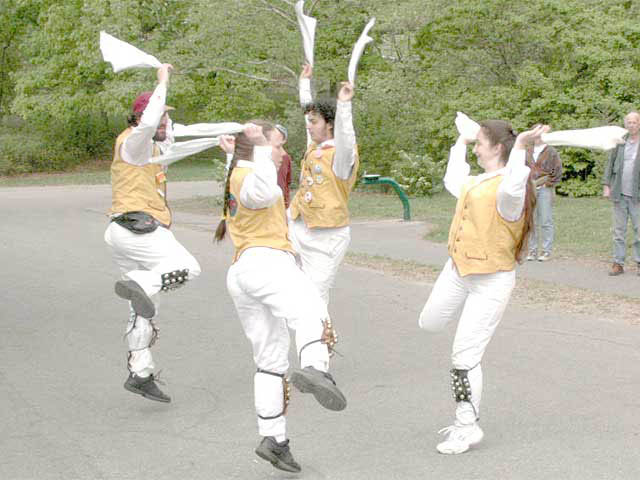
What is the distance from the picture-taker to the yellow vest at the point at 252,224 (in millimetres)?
5520

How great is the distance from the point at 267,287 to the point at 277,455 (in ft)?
2.81

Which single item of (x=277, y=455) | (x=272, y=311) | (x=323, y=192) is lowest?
(x=277, y=455)

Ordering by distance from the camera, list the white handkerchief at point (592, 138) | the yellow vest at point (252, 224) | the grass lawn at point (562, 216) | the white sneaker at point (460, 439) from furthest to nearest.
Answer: the grass lawn at point (562, 216) → the white sneaker at point (460, 439) → the yellow vest at point (252, 224) → the white handkerchief at point (592, 138)

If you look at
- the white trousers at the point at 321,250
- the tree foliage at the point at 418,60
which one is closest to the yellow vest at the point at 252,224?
the white trousers at the point at 321,250

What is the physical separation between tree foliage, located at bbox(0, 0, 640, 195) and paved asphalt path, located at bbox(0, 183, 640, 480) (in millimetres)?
12483

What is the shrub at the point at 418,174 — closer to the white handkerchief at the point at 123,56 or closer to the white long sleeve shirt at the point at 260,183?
the white handkerchief at the point at 123,56

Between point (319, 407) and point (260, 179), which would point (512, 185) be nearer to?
point (260, 179)

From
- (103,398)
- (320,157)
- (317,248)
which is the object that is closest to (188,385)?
(103,398)

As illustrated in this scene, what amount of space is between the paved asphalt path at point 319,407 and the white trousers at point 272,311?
41cm

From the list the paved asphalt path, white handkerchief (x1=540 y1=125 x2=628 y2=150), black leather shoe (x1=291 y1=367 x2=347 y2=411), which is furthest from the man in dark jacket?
black leather shoe (x1=291 y1=367 x2=347 y2=411)

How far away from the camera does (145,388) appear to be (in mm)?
6824

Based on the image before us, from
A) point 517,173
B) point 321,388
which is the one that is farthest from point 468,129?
point 321,388

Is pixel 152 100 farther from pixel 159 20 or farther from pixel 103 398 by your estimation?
pixel 159 20

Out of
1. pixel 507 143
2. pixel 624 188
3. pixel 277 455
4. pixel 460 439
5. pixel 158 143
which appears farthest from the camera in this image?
pixel 624 188
